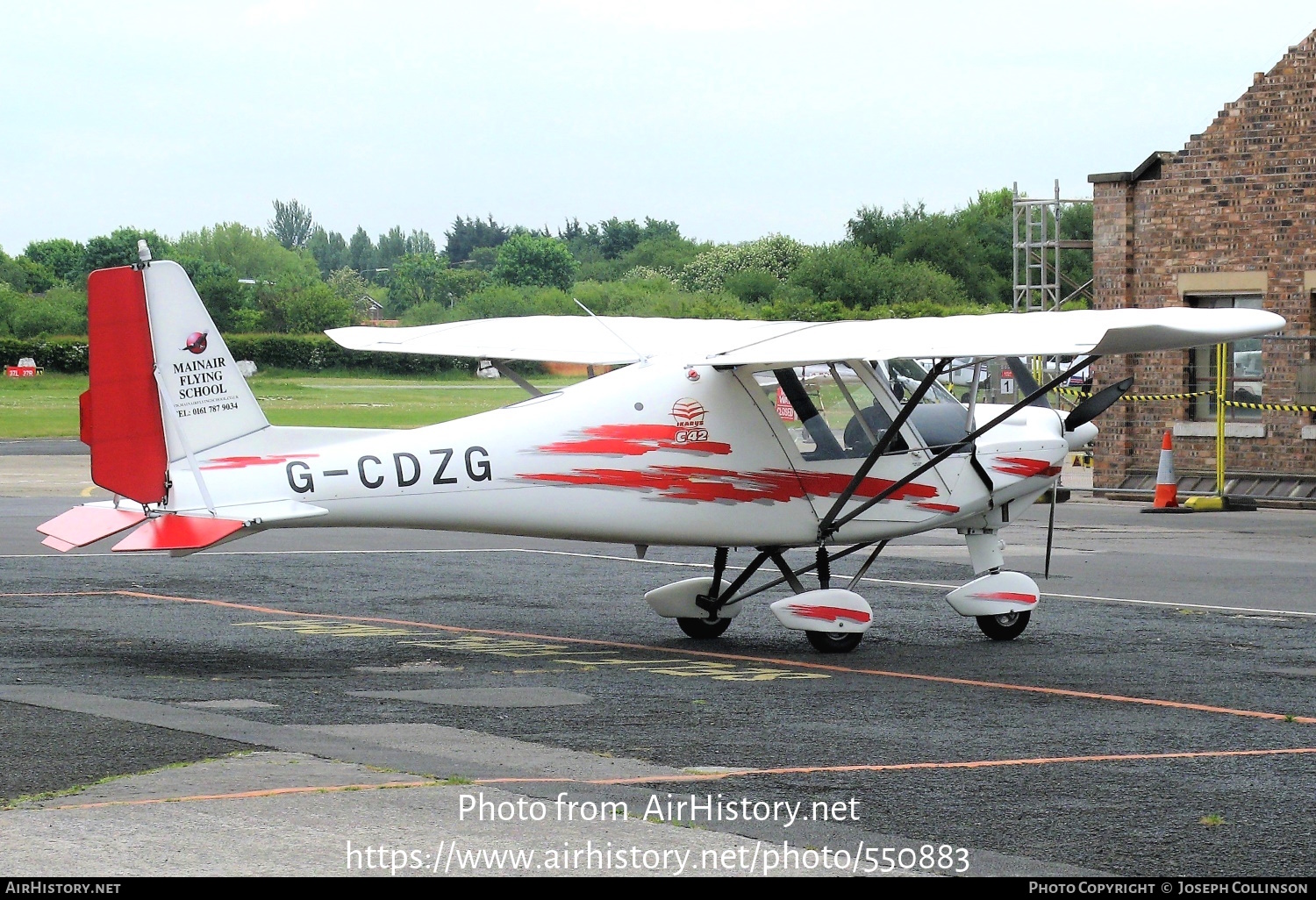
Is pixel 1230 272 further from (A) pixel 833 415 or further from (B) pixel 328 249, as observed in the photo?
(B) pixel 328 249

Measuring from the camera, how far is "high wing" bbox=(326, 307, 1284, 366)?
1116 cm

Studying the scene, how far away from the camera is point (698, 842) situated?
21.5 ft

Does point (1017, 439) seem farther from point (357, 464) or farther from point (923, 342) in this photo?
point (357, 464)

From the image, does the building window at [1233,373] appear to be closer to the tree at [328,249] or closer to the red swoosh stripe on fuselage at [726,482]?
the red swoosh stripe on fuselage at [726,482]

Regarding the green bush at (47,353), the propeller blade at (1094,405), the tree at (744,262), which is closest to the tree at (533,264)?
the tree at (744,262)

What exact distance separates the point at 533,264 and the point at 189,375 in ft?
347

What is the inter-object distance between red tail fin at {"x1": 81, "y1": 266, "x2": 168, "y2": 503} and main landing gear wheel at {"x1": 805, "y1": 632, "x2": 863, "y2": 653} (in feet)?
15.7

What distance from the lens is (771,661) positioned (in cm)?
1226

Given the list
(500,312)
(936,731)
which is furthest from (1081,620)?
(500,312)

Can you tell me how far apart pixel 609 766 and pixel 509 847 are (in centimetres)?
182

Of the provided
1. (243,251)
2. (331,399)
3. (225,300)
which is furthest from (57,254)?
(331,399)

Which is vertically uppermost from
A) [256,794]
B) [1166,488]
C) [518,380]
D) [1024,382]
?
[518,380]

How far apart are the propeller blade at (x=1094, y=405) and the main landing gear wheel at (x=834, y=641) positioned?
2624 mm

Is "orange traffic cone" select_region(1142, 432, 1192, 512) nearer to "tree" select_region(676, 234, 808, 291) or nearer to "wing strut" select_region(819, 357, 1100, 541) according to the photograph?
"wing strut" select_region(819, 357, 1100, 541)
